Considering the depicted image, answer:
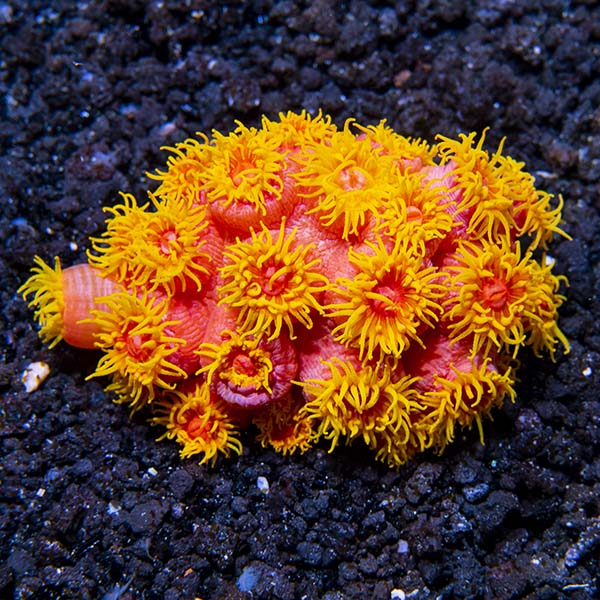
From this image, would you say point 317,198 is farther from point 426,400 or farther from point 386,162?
point 426,400

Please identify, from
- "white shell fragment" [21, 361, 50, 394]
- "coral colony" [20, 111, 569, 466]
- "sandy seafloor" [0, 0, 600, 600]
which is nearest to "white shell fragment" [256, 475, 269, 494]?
"sandy seafloor" [0, 0, 600, 600]

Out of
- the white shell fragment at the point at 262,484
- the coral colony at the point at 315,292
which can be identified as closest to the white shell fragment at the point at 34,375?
the coral colony at the point at 315,292

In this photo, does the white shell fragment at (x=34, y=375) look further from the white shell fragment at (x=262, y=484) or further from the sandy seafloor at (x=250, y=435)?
the white shell fragment at (x=262, y=484)

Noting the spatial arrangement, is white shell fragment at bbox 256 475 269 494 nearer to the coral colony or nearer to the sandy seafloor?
the sandy seafloor

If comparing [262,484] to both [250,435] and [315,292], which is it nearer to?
[250,435]

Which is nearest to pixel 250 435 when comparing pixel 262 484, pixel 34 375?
pixel 262 484

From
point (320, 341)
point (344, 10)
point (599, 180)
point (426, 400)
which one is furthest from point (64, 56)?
point (599, 180)
